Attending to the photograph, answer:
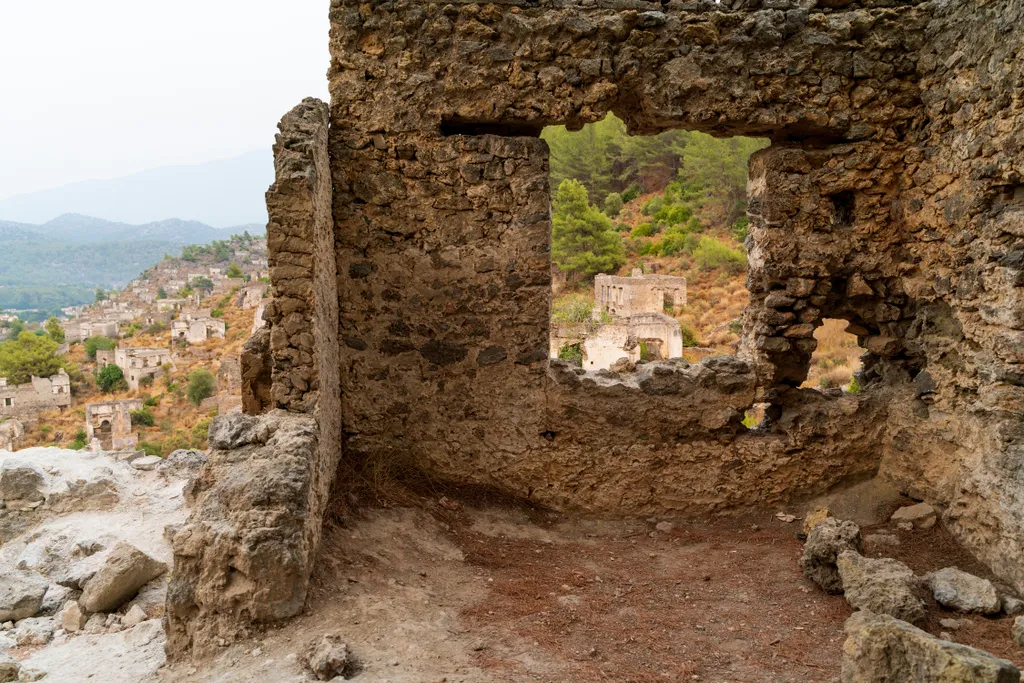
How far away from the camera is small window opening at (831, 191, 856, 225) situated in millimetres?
4949

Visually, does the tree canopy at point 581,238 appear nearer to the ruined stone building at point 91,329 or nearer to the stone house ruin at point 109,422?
the stone house ruin at point 109,422

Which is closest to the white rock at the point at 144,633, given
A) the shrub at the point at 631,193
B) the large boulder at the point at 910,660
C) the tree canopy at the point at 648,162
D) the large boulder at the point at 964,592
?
the large boulder at the point at 910,660

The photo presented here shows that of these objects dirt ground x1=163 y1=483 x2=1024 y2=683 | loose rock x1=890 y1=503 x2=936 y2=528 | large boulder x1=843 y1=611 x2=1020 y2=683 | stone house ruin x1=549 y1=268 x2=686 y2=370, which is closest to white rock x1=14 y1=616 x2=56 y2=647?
dirt ground x1=163 y1=483 x2=1024 y2=683

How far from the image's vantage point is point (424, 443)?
16.1 ft

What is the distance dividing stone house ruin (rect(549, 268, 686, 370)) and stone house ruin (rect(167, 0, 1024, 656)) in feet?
27.3

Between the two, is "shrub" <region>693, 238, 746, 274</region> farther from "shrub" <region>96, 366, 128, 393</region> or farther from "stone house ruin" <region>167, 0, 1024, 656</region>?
"shrub" <region>96, 366, 128, 393</region>

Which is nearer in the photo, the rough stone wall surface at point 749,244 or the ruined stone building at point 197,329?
the rough stone wall surface at point 749,244

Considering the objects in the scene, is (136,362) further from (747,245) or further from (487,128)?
(747,245)

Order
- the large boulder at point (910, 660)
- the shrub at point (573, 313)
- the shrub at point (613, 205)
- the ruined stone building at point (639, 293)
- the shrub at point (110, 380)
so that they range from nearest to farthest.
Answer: the large boulder at point (910, 660), the shrub at point (573, 313), the ruined stone building at point (639, 293), the shrub at point (613, 205), the shrub at point (110, 380)

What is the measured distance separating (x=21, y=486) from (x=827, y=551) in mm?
5323

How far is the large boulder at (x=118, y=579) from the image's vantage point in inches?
145

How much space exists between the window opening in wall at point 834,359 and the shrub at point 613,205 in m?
9.22

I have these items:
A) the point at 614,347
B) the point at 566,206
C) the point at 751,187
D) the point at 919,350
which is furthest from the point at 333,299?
the point at 566,206

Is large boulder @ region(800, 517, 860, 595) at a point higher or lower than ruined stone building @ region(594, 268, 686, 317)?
lower
